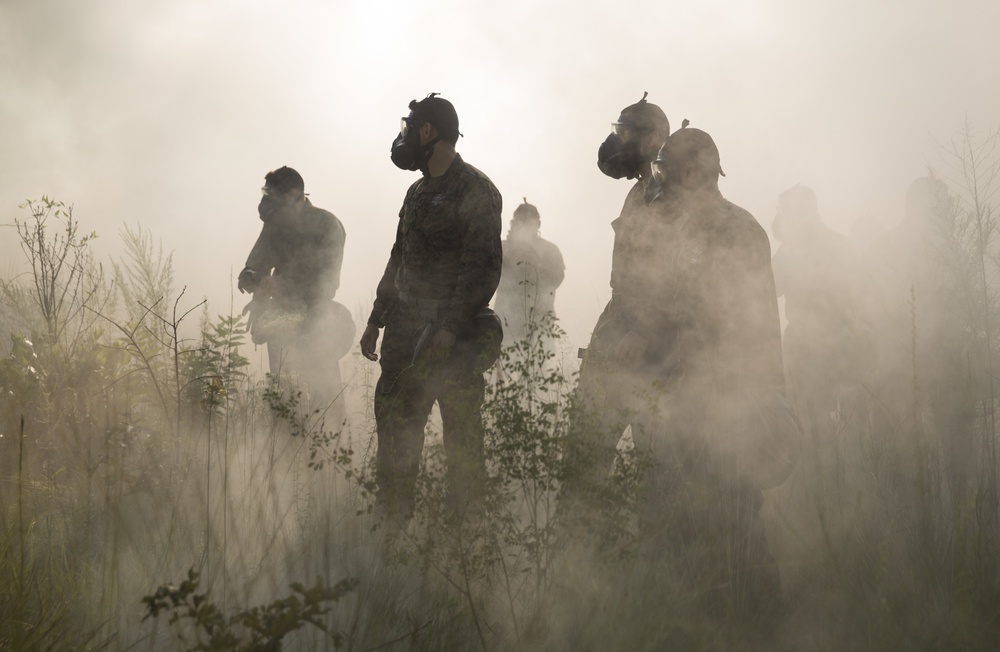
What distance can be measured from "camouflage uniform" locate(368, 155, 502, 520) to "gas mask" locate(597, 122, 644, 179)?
0.86 metres

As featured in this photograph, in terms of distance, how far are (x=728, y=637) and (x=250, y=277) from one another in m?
5.12

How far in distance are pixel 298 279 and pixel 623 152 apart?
10.7ft

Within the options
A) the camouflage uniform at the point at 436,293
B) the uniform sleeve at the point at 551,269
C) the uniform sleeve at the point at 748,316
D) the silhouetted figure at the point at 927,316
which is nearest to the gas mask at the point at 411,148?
the camouflage uniform at the point at 436,293

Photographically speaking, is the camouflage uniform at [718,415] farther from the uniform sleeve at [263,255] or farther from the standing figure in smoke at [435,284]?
the uniform sleeve at [263,255]

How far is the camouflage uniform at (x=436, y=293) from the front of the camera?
3594mm

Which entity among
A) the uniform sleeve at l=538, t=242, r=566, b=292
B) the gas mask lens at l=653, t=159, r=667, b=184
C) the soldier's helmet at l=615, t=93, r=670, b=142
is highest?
the uniform sleeve at l=538, t=242, r=566, b=292

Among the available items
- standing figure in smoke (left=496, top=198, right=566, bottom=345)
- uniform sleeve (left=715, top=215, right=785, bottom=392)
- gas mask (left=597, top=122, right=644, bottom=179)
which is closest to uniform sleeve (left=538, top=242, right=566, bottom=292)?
standing figure in smoke (left=496, top=198, right=566, bottom=345)

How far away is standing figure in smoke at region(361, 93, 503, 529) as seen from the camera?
11.8 ft

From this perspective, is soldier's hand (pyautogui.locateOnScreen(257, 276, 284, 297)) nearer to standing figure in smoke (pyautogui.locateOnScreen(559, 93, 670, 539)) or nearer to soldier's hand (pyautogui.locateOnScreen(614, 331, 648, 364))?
standing figure in smoke (pyautogui.locateOnScreen(559, 93, 670, 539))

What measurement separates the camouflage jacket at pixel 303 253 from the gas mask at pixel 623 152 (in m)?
3.00

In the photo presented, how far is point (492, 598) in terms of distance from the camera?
273 centimetres

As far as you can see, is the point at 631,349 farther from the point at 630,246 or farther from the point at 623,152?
the point at 623,152

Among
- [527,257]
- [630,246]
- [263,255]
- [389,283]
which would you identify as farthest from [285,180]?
[630,246]

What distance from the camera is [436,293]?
3797mm
